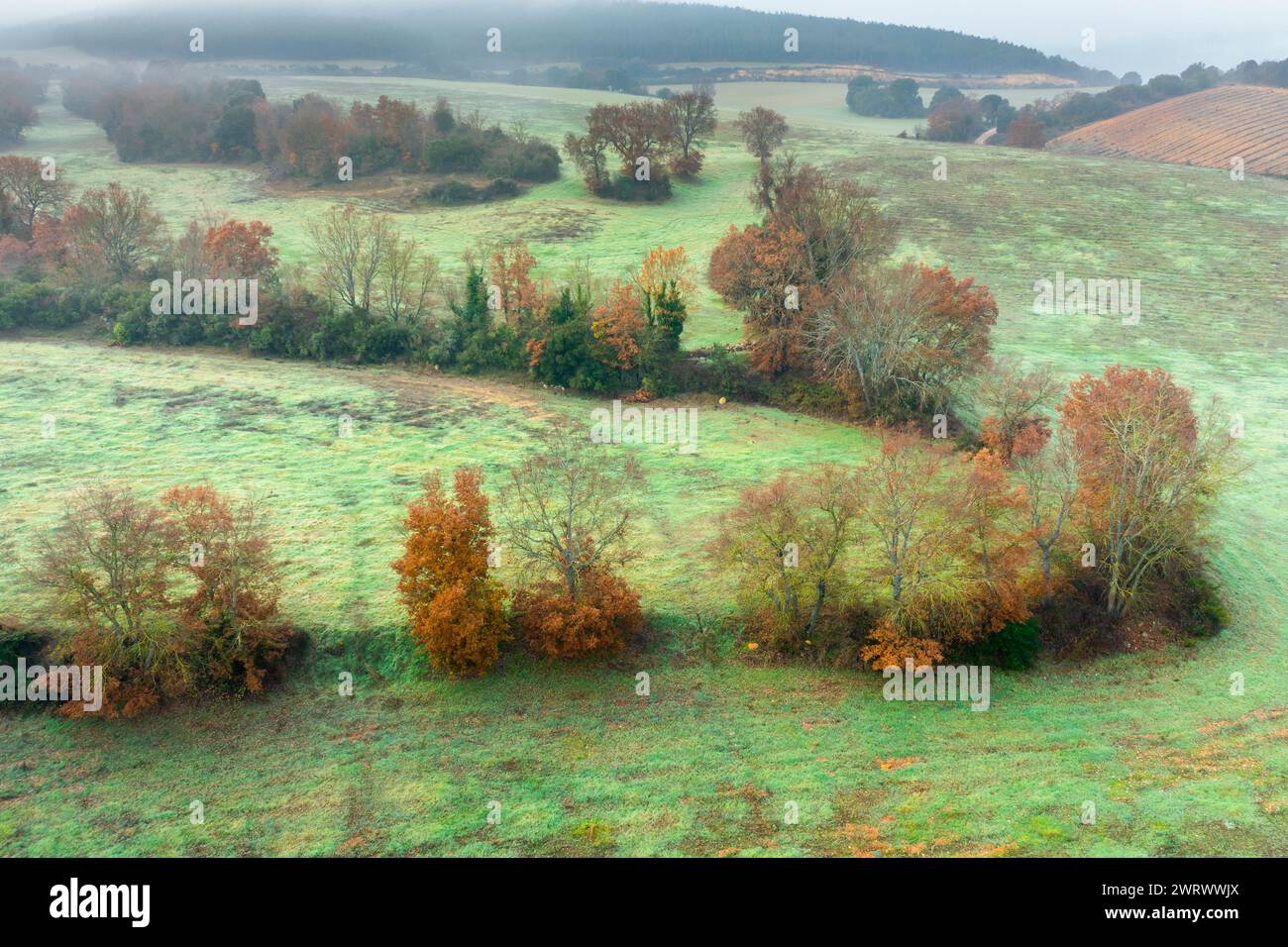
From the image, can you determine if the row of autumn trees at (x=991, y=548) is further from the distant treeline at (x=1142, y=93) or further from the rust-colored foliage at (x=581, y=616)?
the distant treeline at (x=1142, y=93)

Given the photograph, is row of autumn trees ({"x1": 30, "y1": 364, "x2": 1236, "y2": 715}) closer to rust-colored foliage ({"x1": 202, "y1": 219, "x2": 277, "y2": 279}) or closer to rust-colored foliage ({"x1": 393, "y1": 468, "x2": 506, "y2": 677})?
rust-colored foliage ({"x1": 393, "y1": 468, "x2": 506, "y2": 677})

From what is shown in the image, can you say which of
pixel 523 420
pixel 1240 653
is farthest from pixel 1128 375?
pixel 523 420

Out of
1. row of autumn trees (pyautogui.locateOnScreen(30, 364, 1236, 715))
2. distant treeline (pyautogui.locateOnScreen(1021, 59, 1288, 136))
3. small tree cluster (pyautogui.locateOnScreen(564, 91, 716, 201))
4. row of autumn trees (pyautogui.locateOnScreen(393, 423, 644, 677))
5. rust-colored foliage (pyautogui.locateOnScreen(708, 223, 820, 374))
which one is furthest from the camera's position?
distant treeline (pyautogui.locateOnScreen(1021, 59, 1288, 136))

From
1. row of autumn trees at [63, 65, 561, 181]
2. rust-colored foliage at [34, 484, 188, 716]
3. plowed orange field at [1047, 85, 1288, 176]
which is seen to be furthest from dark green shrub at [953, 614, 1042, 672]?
plowed orange field at [1047, 85, 1288, 176]

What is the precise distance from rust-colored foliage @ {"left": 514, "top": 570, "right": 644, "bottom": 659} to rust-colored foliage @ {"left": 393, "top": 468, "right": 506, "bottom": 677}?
1290 mm

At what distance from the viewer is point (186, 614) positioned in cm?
3319

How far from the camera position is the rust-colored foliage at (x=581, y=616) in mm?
33906

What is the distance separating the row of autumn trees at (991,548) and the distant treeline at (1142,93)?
12460 centimetres

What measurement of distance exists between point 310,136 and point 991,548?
298 feet

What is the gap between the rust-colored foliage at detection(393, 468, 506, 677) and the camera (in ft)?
108

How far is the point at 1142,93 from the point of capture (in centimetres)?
15700

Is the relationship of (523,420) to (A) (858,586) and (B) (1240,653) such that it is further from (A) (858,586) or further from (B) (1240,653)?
(B) (1240,653)

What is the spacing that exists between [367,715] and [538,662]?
6591mm

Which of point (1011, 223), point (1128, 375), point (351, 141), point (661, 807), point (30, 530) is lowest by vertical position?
point (661, 807)
